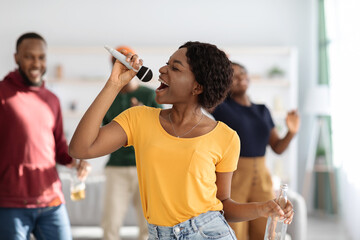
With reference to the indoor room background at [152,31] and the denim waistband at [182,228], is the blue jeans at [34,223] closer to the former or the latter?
the denim waistband at [182,228]

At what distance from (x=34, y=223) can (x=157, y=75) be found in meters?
4.46

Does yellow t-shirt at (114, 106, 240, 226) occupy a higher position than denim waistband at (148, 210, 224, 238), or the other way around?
yellow t-shirt at (114, 106, 240, 226)

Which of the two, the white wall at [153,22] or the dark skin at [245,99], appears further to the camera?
the white wall at [153,22]

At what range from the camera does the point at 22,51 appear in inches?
86.0

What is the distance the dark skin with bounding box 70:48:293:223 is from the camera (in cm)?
133

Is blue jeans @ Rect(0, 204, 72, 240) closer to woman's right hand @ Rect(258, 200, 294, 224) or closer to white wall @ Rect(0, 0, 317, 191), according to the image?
woman's right hand @ Rect(258, 200, 294, 224)

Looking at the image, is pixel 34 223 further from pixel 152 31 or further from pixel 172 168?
pixel 152 31

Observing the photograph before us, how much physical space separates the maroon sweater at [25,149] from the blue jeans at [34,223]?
0.03 meters

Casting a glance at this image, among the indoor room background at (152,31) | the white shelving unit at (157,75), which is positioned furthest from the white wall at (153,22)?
the white shelving unit at (157,75)

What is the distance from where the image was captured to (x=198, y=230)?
1.40 m

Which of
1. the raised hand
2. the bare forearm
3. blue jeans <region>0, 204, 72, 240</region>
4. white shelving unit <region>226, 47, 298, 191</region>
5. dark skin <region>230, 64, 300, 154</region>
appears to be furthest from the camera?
white shelving unit <region>226, 47, 298, 191</region>

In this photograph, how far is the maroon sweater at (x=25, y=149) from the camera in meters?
2.01

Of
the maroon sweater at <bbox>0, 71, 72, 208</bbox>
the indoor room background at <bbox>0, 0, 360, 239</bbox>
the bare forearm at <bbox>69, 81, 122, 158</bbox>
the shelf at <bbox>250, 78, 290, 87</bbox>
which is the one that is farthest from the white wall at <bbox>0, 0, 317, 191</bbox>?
the bare forearm at <bbox>69, 81, 122, 158</bbox>

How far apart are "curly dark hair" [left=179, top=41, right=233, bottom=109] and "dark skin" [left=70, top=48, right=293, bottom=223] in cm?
2
